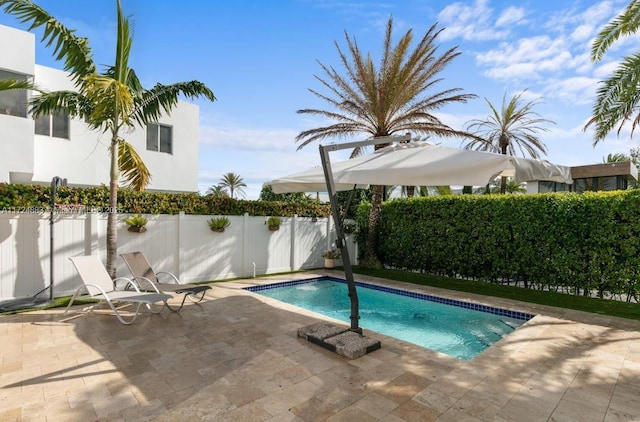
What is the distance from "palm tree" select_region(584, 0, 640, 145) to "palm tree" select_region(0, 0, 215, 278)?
30.7ft

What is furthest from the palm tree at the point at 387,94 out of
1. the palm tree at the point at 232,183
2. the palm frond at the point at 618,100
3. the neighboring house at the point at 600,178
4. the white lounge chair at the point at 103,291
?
the palm tree at the point at 232,183

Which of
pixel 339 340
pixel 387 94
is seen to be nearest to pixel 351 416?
pixel 339 340

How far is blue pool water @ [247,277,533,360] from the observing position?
617 centimetres

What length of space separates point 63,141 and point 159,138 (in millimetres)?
3820

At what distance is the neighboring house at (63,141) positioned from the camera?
10852mm

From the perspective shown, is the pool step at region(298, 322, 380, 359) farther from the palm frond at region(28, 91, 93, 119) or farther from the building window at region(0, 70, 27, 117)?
Result: the building window at region(0, 70, 27, 117)

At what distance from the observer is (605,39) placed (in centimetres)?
802

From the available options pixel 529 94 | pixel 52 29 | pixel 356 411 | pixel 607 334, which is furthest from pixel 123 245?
pixel 529 94

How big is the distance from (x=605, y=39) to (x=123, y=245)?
41.4 ft

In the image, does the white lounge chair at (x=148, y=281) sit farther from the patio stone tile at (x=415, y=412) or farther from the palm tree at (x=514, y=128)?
the palm tree at (x=514, y=128)

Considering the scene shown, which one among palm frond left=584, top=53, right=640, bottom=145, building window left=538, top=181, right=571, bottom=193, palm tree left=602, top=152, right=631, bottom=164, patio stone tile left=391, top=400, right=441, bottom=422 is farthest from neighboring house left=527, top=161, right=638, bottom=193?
patio stone tile left=391, top=400, right=441, bottom=422

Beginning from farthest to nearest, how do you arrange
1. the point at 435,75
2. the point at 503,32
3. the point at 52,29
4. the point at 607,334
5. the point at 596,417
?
the point at 435,75 < the point at 503,32 < the point at 52,29 < the point at 607,334 < the point at 596,417

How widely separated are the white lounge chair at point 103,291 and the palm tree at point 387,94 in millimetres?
8281

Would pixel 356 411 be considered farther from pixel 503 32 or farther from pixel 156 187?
pixel 156 187
